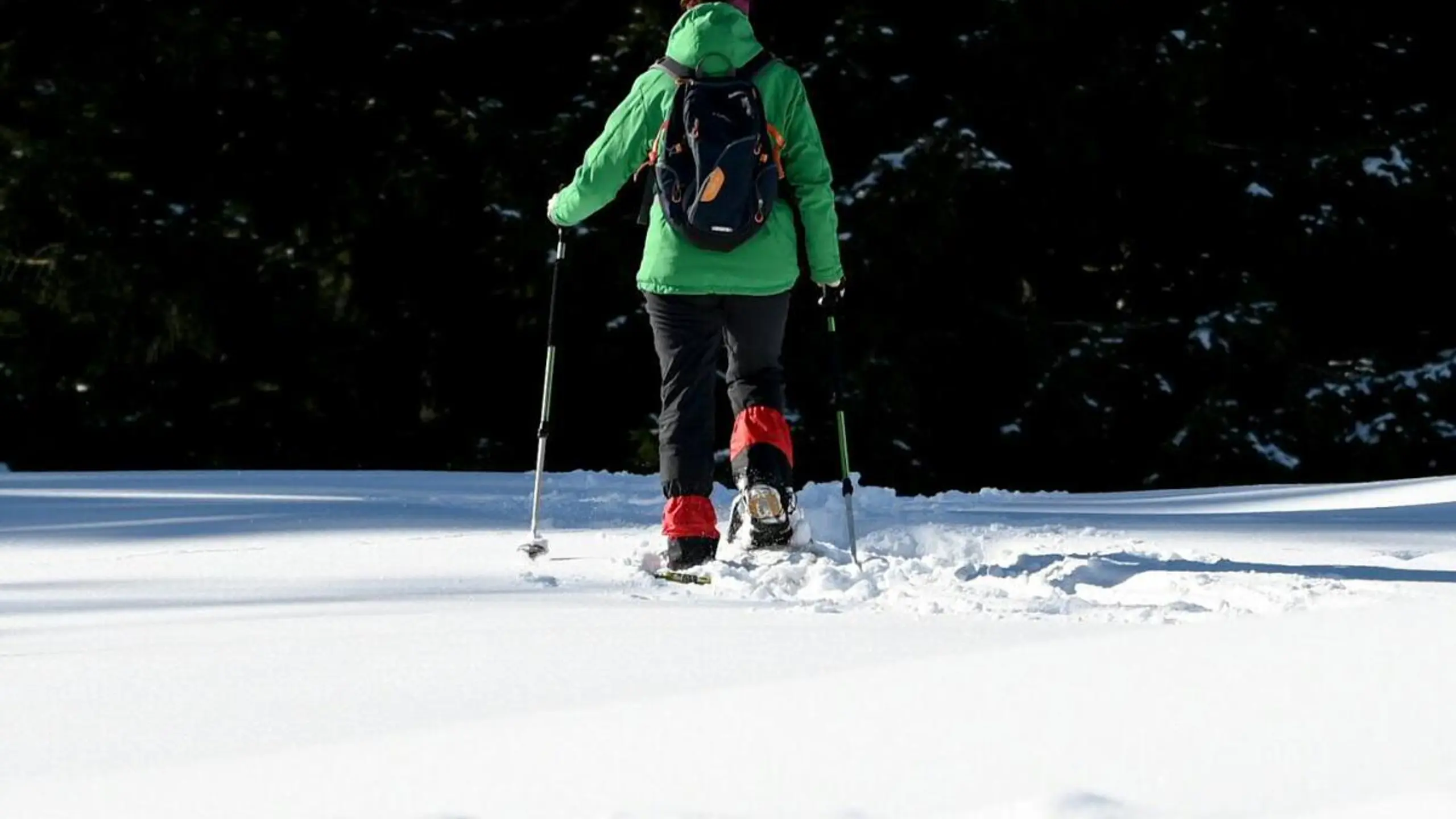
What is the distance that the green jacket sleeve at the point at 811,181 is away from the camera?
5.09m

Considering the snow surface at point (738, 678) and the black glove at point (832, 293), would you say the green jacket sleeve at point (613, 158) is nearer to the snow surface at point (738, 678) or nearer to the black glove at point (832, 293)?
the black glove at point (832, 293)

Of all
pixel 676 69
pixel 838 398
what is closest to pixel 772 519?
pixel 838 398

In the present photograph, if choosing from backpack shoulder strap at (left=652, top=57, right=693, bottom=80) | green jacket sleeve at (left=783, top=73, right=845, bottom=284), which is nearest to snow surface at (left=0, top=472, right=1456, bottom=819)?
green jacket sleeve at (left=783, top=73, right=845, bottom=284)

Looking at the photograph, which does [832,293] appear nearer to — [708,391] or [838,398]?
[838,398]

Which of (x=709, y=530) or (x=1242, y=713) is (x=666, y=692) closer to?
(x=1242, y=713)

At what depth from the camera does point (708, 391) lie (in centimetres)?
513

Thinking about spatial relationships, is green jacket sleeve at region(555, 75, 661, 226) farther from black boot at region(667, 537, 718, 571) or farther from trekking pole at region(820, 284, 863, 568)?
black boot at region(667, 537, 718, 571)

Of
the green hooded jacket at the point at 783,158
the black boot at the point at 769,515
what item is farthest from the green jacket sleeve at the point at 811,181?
the black boot at the point at 769,515

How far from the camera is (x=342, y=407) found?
1304 cm

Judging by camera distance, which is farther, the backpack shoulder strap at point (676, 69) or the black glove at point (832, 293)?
the black glove at point (832, 293)

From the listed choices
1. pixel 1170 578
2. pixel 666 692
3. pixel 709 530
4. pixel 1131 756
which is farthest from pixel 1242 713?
pixel 709 530

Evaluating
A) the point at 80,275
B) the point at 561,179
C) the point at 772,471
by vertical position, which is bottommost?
the point at 772,471

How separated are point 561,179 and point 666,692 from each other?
9938 millimetres

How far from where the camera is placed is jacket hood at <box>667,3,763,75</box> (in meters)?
4.95
